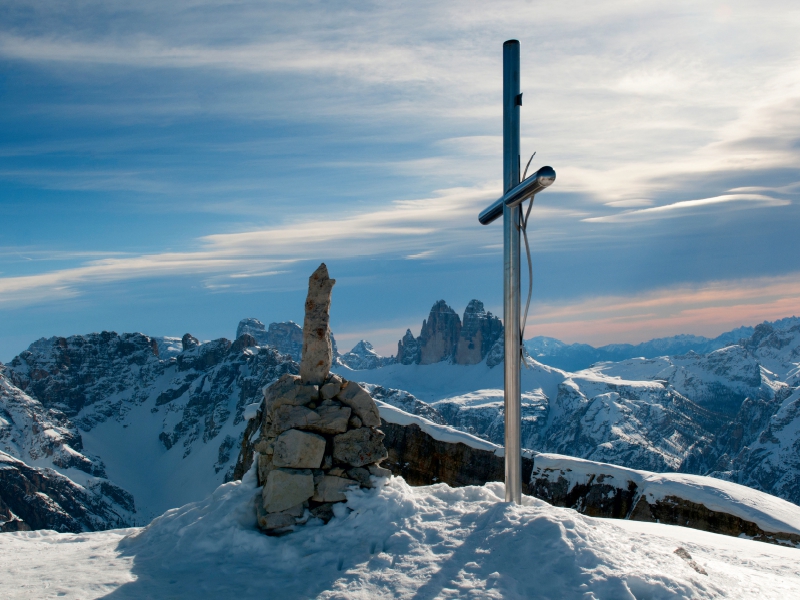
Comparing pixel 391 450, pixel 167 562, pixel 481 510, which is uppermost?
pixel 481 510

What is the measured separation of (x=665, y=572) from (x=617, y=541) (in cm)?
92

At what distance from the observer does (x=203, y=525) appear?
11000 millimetres

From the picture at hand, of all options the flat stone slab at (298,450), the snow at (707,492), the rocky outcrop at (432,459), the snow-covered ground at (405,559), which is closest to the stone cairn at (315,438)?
the flat stone slab at (298,450)

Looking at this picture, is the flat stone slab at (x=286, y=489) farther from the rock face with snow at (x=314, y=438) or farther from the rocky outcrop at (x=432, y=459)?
the rocky outcrop at (x=432, y=459)

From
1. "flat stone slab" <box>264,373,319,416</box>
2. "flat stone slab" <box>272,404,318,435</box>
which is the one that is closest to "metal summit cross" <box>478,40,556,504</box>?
"flat stone slab" <box>272,404,318,435</box>

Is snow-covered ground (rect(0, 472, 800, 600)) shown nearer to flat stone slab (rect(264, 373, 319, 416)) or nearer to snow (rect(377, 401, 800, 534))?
flat stone slab (rect(264, 373, 319, 416))

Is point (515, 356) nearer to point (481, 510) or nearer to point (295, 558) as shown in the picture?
point (481, 510)

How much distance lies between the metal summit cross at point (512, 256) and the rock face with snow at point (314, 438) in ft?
9.67

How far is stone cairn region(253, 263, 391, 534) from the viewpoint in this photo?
11188 mm

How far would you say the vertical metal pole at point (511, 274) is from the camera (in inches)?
395

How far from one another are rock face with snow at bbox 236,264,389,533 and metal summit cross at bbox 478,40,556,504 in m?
2.95

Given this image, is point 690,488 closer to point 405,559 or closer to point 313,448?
point 313,448

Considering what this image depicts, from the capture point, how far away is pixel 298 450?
1139cm

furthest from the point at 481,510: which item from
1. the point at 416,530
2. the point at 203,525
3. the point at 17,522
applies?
the point at 17,522
